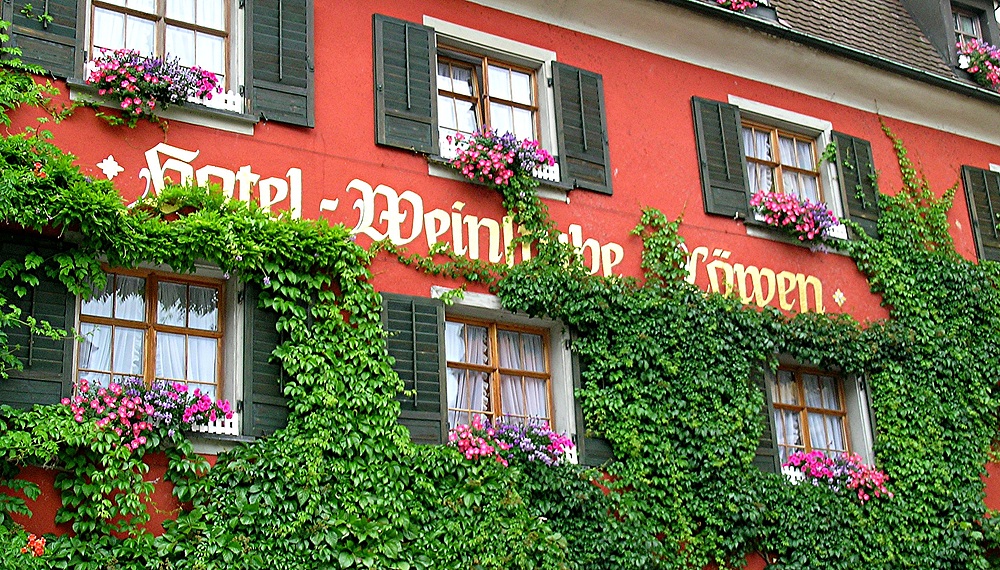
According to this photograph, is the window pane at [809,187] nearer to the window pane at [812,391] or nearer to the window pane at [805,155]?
the window pane at [805,155]

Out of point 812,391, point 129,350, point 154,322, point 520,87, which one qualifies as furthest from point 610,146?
point 129,350

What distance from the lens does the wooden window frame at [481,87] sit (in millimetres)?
11859

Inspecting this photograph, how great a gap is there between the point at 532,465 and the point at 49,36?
15.2 ft

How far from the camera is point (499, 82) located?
12109 millimetres

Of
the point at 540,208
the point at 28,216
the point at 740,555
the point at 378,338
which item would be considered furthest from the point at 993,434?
the point at 28,216

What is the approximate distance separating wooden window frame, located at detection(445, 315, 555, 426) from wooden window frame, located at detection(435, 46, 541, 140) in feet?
5.79

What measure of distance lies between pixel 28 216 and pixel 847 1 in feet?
31.1

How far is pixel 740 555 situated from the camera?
11031mm

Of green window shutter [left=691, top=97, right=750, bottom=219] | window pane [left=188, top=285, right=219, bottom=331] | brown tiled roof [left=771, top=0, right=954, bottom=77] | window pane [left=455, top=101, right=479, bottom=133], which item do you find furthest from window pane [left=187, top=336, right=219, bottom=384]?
brown tiled roof [left=771, top=0, right=954, bottom=77]

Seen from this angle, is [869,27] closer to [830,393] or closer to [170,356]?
[830,393]

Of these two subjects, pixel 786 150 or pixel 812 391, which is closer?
pixel 812 391

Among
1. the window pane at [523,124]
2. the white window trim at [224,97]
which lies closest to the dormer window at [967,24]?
the window pane at [523,124]

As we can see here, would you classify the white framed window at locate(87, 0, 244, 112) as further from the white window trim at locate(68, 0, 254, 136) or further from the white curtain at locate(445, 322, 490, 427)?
the white curtain at locate(445, 322, 490, 427)

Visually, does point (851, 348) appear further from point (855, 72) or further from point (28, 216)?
point (28, 216)
